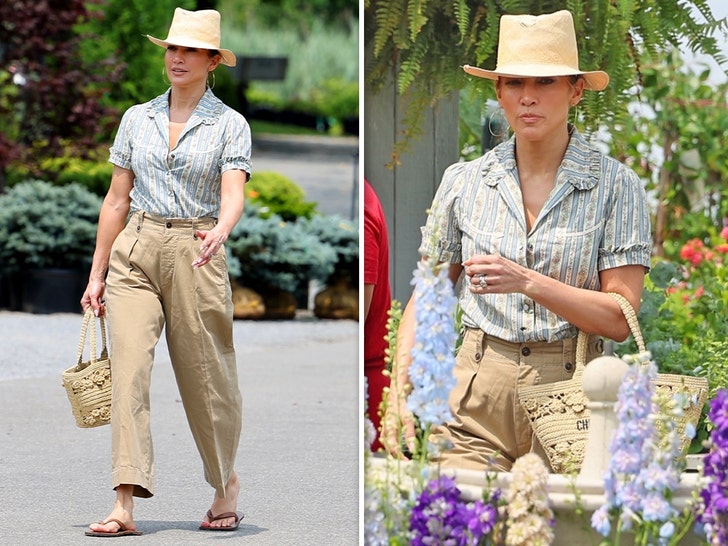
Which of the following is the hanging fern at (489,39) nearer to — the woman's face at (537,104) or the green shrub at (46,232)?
the woman's face at (537,104)

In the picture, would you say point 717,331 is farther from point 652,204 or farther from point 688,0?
point 652,204

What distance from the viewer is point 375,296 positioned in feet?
12.1

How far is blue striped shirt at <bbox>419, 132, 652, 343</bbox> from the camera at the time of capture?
3.29 m

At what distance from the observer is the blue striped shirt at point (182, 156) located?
4.48 meters

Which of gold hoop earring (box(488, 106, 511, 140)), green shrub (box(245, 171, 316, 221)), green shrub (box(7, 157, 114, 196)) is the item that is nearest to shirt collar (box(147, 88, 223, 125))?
gold hoop earring (box(488, 106, 511, 140))

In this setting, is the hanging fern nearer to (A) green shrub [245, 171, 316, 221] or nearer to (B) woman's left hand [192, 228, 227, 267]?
(B) woman's left hand [192, 228, 227, 267]

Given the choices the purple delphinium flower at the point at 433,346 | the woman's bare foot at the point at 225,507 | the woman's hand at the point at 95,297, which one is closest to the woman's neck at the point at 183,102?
the woman's hand at the point at 95,297

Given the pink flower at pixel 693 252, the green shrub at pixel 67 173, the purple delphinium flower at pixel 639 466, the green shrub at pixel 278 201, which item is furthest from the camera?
the green shrub at pixel 67 173

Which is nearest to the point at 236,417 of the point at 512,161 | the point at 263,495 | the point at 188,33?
the point at 263,495

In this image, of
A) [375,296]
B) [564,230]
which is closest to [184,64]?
[375,296]

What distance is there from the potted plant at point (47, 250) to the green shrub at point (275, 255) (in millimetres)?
1131

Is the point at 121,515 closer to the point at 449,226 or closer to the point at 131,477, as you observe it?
the point at 131,477

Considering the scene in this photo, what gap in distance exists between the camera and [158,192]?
4477 millimetres

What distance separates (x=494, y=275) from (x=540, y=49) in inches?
21.3
